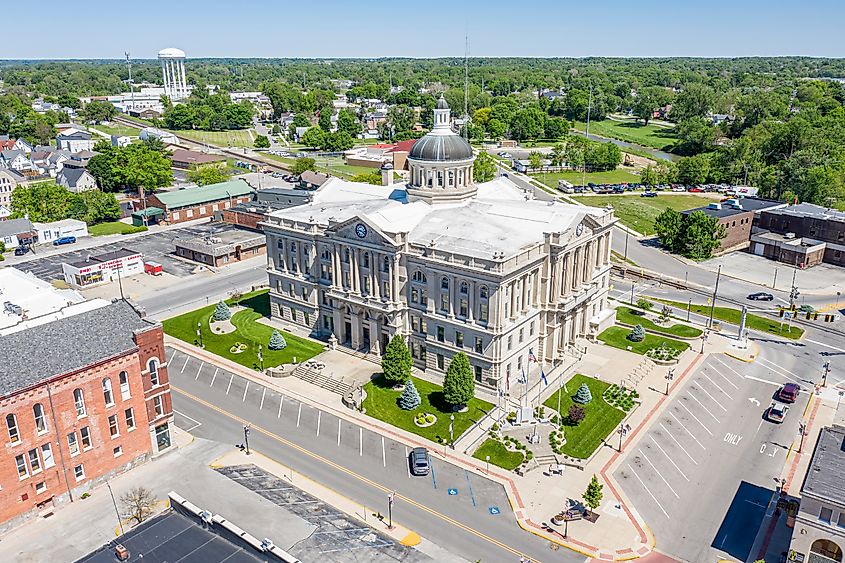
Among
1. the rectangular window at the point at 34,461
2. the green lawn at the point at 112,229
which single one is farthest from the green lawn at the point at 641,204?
the rectangular window at the point at 34,461

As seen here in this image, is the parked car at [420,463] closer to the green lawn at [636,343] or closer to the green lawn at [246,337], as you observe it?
the green lawn at [246,337]

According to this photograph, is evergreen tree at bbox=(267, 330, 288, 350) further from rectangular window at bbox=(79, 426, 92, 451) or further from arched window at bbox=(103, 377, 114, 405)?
rectangular window at bbox=(79, 426, 92, 451)

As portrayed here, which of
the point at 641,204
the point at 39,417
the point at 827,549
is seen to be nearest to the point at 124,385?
the point at 39,417

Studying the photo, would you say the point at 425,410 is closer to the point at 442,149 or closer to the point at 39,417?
the point at 442,149

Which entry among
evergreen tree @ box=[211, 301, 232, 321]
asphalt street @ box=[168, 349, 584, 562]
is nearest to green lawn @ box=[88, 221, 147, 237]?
evergreen tree @ box=[211, 301, 232, 321]

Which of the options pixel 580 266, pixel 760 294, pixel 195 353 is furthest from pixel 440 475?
pixel 760 294
